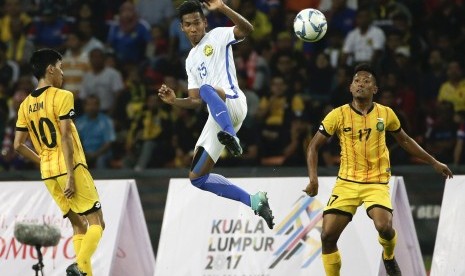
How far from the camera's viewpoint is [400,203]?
1320 centimetres

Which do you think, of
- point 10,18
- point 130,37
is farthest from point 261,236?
point 10,18

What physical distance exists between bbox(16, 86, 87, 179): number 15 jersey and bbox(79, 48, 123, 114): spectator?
24.4 feet

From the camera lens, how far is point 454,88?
18250 mm

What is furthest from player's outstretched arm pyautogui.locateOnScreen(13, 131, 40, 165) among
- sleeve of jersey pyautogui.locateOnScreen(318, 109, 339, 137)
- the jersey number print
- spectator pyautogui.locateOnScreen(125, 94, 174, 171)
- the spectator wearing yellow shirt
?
the spectator wearing yellow shirt

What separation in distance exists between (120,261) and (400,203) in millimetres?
3146

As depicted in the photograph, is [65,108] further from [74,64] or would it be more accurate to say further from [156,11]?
[156,11]

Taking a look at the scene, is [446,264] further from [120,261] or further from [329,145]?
[329,145]

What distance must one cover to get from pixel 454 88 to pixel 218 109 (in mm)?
7094

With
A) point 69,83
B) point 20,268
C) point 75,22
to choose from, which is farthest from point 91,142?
point 20,268

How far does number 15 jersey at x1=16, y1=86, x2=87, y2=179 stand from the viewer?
39.7 feet

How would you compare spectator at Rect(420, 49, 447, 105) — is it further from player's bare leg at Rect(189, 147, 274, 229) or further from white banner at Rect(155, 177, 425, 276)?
player's bare leg at Rect(189, 147, 274, 229)

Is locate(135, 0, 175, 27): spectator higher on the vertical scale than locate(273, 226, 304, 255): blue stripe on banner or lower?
higher

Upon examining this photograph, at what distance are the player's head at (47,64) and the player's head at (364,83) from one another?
2.91m

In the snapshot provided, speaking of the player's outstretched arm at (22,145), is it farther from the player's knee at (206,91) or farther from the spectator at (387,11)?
the spectator at (387,11)
